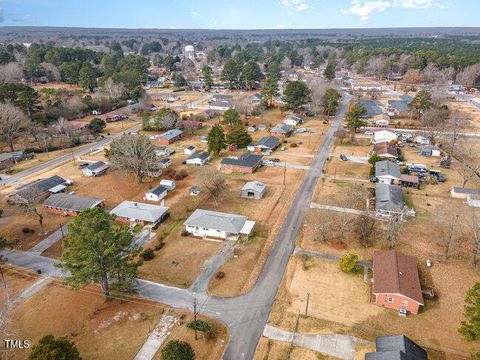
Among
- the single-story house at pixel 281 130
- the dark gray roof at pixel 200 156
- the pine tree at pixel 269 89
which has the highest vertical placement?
the pine tree at pixel 269 89

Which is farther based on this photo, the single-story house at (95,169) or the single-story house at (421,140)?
the single-story house at (421,140)

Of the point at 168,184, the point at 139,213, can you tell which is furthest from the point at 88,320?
the point at 168,184

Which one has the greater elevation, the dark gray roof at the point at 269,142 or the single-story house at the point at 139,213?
the dark gray roof at the point at 269,142

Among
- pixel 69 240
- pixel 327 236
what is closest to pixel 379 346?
pixel 327 236

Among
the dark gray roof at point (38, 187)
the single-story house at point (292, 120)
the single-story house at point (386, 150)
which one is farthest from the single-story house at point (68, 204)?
the single-story house at point (292, 120)

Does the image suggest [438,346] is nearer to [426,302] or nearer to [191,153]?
[426,302]

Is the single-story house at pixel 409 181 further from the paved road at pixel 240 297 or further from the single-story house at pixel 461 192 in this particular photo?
the paved road at pixel 240 297

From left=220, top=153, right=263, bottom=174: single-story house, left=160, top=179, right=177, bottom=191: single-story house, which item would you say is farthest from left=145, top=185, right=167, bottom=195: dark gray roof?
left=220, top=153, right=263, bottom=174: single-story house
